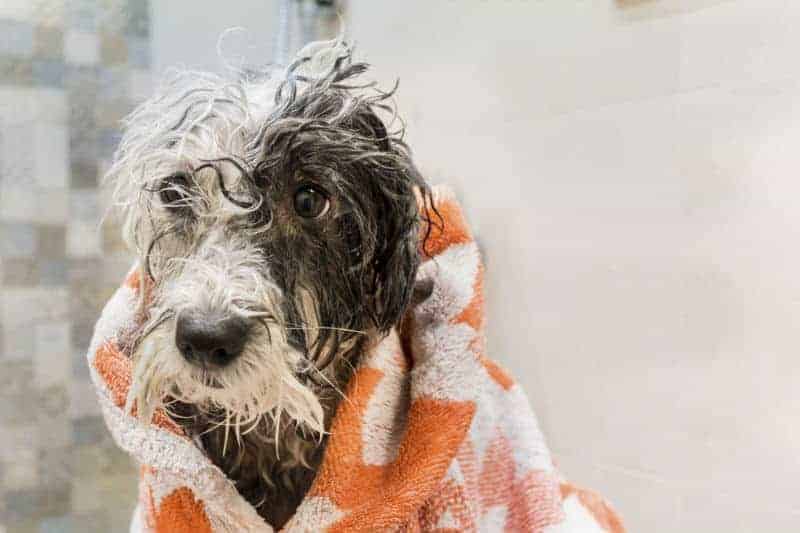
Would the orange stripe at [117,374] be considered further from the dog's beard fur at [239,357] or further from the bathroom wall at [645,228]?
the bathroom wall at [645,228]

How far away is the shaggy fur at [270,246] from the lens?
0.62 metres

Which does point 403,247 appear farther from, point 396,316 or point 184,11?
point 184,11

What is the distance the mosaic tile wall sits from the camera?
4.28ft

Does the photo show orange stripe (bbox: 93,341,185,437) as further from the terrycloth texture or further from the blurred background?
the blurred background

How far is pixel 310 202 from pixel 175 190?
0.46 ft

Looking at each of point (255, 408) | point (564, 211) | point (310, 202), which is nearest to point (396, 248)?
point (310, 202)

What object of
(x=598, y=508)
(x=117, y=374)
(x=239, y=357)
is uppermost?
(x=239, y=357)

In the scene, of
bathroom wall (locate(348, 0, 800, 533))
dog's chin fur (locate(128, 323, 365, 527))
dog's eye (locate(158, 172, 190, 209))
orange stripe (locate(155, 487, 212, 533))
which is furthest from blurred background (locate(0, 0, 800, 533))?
orange stripe (locate(155, 487, 212, 533))

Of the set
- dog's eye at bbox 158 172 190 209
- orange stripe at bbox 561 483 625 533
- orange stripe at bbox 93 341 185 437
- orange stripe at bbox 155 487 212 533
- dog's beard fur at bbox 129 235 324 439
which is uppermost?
dog's eye at bbox 158 172 190 209

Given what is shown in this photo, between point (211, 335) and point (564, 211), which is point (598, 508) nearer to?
point (564, 211)

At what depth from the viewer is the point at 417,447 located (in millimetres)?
758

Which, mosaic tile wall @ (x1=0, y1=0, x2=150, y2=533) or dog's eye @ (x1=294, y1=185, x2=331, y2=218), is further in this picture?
mosaic tile wall @ (x1=0, y1=0, x2=150, y2=533)

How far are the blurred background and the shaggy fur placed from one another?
8.7 inches

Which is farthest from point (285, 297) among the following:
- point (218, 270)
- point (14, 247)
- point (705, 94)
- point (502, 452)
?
point (14, 247)
